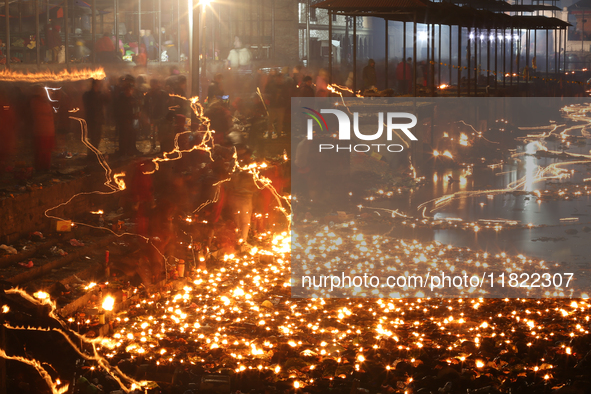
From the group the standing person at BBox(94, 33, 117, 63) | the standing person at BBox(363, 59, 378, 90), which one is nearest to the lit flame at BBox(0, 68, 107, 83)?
the standing person at BBox(94, 33, 117, 63)

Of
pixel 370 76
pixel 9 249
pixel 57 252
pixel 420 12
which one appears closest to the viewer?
pixel 9 249

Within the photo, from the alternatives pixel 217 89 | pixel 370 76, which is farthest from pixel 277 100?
pixel 370 76

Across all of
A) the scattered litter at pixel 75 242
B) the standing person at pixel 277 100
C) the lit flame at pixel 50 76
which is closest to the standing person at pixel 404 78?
the standing person at pixel 277 100

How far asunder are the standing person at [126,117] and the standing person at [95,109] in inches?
21.6

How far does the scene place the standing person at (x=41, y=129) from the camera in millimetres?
9750

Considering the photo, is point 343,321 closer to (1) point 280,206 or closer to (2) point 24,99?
(1) point 280,206

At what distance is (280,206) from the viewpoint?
36.7ft

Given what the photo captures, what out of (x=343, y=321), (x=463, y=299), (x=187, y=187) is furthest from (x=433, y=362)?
(x=187, y=187)

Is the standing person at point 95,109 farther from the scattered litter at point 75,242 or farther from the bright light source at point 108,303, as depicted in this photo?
the bright light source at point 108,303

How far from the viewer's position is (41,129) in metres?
9.76

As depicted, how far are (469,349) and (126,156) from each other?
25.3ft

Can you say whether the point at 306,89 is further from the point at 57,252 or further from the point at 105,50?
the point at 105,50

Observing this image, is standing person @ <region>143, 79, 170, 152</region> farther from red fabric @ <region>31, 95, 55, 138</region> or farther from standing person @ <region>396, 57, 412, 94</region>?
standing person @ <region>396, 57, 412, 94</region>

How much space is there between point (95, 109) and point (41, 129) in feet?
7.78
